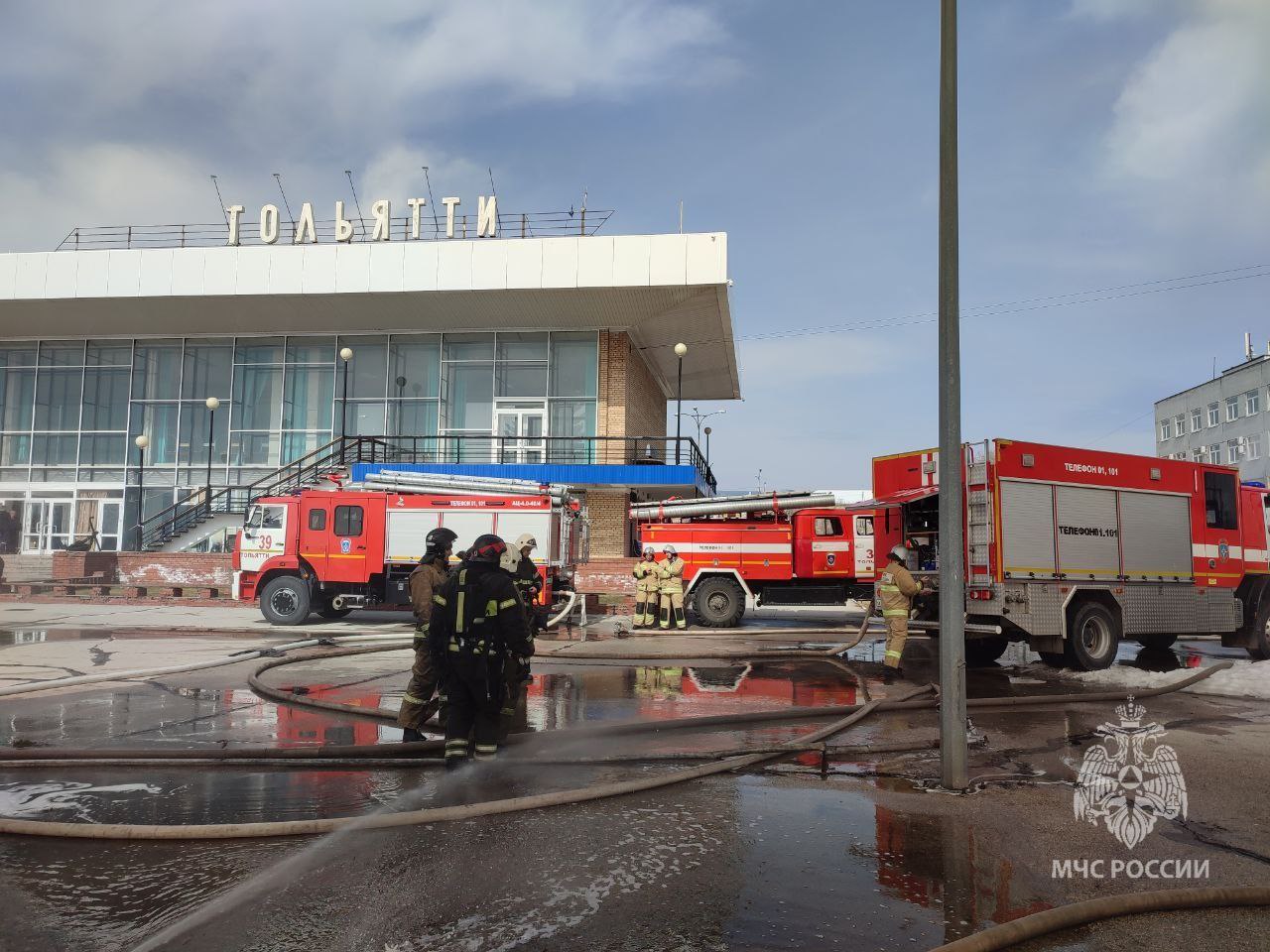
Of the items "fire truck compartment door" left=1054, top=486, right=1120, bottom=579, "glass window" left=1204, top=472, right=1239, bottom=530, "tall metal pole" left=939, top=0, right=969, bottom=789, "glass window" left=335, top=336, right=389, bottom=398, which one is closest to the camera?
"tall metal pole" left=939, top=0, right=969, bottom=789

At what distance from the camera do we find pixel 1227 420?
56438 mm

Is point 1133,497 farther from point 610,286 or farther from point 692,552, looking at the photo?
point 610,286

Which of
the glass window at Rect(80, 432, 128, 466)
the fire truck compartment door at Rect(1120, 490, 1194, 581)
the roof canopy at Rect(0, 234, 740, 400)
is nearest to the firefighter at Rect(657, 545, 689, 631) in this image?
the fire truck compartment door at Rect(1120, 490, 1194, 581)

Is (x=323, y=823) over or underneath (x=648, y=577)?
underneath

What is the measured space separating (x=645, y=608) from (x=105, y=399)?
71.9 feet

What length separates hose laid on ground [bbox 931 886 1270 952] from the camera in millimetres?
3127

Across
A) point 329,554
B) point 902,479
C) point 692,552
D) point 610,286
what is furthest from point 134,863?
point 610,286

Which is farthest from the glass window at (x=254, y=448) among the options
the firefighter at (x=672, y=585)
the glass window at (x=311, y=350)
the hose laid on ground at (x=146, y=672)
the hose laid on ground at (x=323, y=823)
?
the hose laid on ground at (x=323, y=823)

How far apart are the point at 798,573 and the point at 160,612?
44.1ft

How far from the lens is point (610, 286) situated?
23.6m

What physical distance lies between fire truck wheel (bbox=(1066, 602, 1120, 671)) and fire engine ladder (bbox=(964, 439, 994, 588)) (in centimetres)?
148

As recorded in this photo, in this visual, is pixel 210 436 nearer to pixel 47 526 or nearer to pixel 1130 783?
pixel 47 526

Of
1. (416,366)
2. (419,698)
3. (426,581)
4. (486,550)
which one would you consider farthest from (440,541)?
(416,366)

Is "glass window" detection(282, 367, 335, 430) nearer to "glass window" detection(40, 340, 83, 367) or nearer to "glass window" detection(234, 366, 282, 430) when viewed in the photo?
"glass window" detection(234, 366, 282, 430)
